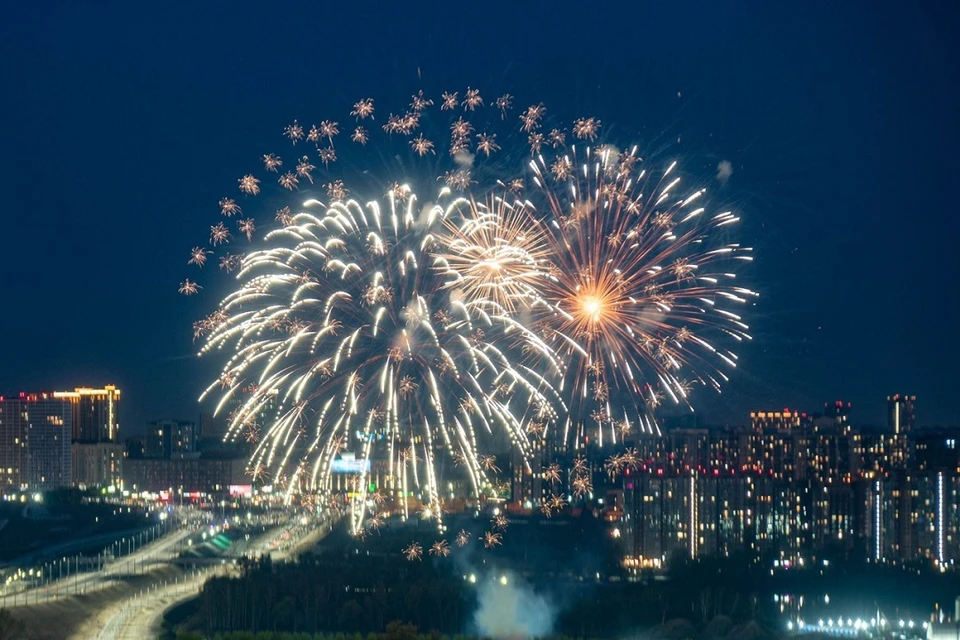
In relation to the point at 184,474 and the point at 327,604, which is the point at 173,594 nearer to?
the point at 327,604

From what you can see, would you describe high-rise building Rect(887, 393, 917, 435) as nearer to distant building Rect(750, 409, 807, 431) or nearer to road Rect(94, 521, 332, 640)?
distant building Rect(750, 409, 807, 431)

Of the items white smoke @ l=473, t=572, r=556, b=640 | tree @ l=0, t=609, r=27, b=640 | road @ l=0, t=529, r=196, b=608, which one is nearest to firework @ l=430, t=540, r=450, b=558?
white smoke @ l=473, t=572, r=556, b=640

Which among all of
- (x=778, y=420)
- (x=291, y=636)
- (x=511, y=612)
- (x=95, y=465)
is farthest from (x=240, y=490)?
(x=291, y=636)

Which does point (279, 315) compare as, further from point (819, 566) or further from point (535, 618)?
point (819, 566)

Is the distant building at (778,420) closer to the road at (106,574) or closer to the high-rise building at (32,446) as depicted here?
the road at (106,574)

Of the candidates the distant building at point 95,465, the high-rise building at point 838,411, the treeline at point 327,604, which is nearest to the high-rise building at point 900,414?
the high-rise building at point 838,411

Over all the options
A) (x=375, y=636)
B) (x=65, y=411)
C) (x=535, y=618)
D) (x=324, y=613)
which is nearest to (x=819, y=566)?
(x=535, y=618)
